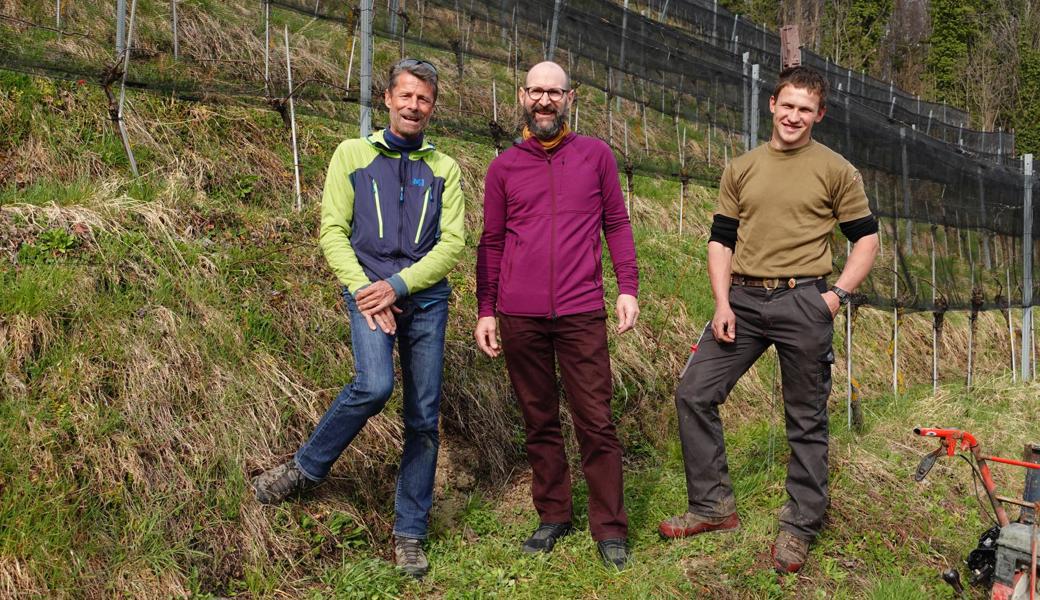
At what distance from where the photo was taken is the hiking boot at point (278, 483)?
3.40m

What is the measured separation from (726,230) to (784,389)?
2.36ft

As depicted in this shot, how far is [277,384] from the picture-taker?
3.85 m

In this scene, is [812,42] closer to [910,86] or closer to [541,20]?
[910,86]

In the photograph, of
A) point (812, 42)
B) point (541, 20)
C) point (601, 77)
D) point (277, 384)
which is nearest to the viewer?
point (277, 384)

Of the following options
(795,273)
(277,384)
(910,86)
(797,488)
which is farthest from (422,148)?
(910,86)

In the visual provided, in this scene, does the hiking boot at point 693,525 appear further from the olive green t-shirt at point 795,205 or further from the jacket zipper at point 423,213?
the jacket zipper at point 423,213

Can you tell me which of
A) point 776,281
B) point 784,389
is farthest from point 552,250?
point 784,389

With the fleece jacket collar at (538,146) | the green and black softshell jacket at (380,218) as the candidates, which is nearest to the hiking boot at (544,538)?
the green and black softshell jacket at (380,218)

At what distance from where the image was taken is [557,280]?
334 centimetres

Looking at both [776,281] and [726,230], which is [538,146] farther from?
[776,281]

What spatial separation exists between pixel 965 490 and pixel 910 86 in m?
36.7

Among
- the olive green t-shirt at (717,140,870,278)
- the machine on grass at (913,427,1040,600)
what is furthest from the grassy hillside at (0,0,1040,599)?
the olive green t-shirt at (717,140,870,278)

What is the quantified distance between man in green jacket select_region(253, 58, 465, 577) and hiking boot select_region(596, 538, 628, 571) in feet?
2.53

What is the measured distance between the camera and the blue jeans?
3203 millimetres
